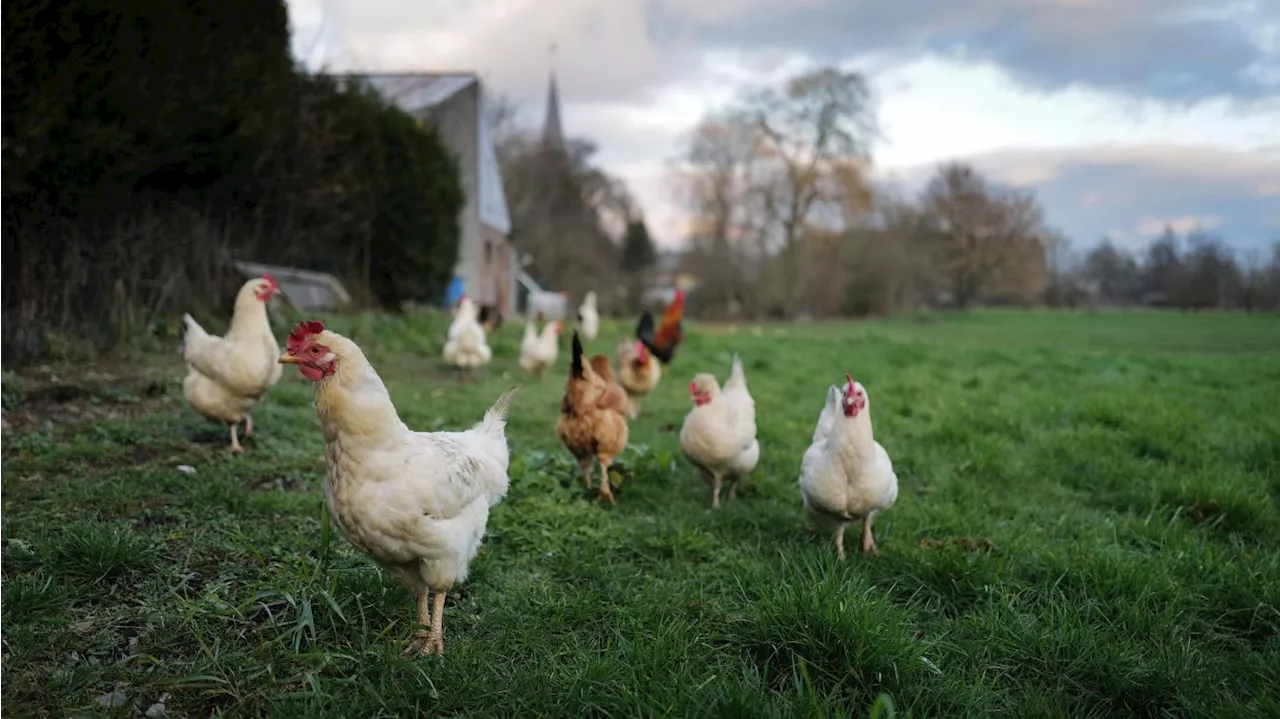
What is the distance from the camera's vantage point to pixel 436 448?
256cm

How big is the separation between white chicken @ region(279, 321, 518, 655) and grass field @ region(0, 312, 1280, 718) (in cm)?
27

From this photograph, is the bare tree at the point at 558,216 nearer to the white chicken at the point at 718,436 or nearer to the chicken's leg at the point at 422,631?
the white chicken at the point at 718,436

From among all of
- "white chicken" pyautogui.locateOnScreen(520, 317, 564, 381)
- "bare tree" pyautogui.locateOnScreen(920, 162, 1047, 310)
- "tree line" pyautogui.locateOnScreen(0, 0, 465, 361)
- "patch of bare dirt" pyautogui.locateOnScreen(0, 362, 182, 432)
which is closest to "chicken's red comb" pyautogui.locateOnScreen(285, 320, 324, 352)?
"patch of bare dirt" pyautogui.locateOnScreen(0, 362, 182, 432)

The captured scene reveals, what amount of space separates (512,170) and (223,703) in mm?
33334

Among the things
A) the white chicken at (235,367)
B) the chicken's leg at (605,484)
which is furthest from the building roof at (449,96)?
the chicken's leg at (605,484)

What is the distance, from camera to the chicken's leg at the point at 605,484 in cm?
431

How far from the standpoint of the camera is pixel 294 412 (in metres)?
5.98

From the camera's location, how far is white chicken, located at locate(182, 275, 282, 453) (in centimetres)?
462

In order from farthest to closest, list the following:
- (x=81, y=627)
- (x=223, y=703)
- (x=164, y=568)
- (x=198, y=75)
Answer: (x=198, y=75)
(x=164, y=568)
(x=81, y=627)
(x=223, y=703)

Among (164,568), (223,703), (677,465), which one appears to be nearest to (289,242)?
(677,465)

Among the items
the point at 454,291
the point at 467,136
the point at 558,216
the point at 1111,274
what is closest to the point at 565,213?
the point at 558,216

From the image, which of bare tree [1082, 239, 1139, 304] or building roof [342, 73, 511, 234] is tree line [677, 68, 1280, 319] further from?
building roof [342, 73, 511, 234]

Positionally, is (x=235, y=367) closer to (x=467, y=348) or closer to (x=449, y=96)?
(x=467, y=348)

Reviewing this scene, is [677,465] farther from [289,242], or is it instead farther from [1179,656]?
[289,242]
